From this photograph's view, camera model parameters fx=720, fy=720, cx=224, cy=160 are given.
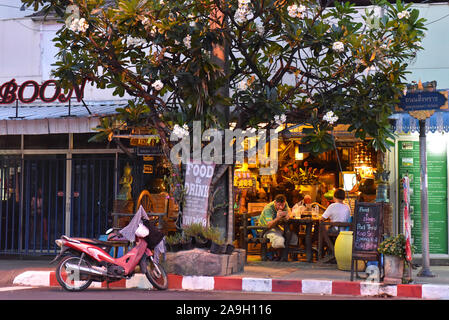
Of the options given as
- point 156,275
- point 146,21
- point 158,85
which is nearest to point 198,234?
point 156,275

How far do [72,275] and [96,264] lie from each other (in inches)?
14.7

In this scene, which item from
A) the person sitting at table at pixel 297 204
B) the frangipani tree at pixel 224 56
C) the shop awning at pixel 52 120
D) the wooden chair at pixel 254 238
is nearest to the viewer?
the frangipani tree at pixel 224 56

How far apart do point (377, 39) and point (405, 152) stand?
3077 mm

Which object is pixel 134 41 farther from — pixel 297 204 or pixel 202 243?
pixel 297 204

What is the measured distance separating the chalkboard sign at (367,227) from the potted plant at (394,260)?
0.38 metres

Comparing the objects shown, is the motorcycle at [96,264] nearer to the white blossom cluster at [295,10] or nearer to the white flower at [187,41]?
the white flower at [187,41]

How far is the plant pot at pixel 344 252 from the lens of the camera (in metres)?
12.3

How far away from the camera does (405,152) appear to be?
552 inches

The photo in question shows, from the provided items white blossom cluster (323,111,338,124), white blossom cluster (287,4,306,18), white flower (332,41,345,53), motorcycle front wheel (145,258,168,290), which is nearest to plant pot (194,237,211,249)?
motorcycle front wheel (145,258,168,290)

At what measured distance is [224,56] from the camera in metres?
12.1

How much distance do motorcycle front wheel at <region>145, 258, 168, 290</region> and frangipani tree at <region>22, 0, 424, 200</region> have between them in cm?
215

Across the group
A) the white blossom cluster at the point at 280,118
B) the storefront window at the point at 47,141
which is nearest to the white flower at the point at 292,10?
the white blossom cluster at the point at 280,118

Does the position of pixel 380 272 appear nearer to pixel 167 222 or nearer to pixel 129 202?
pixel 167 222

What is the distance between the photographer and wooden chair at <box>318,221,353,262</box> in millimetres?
13547
